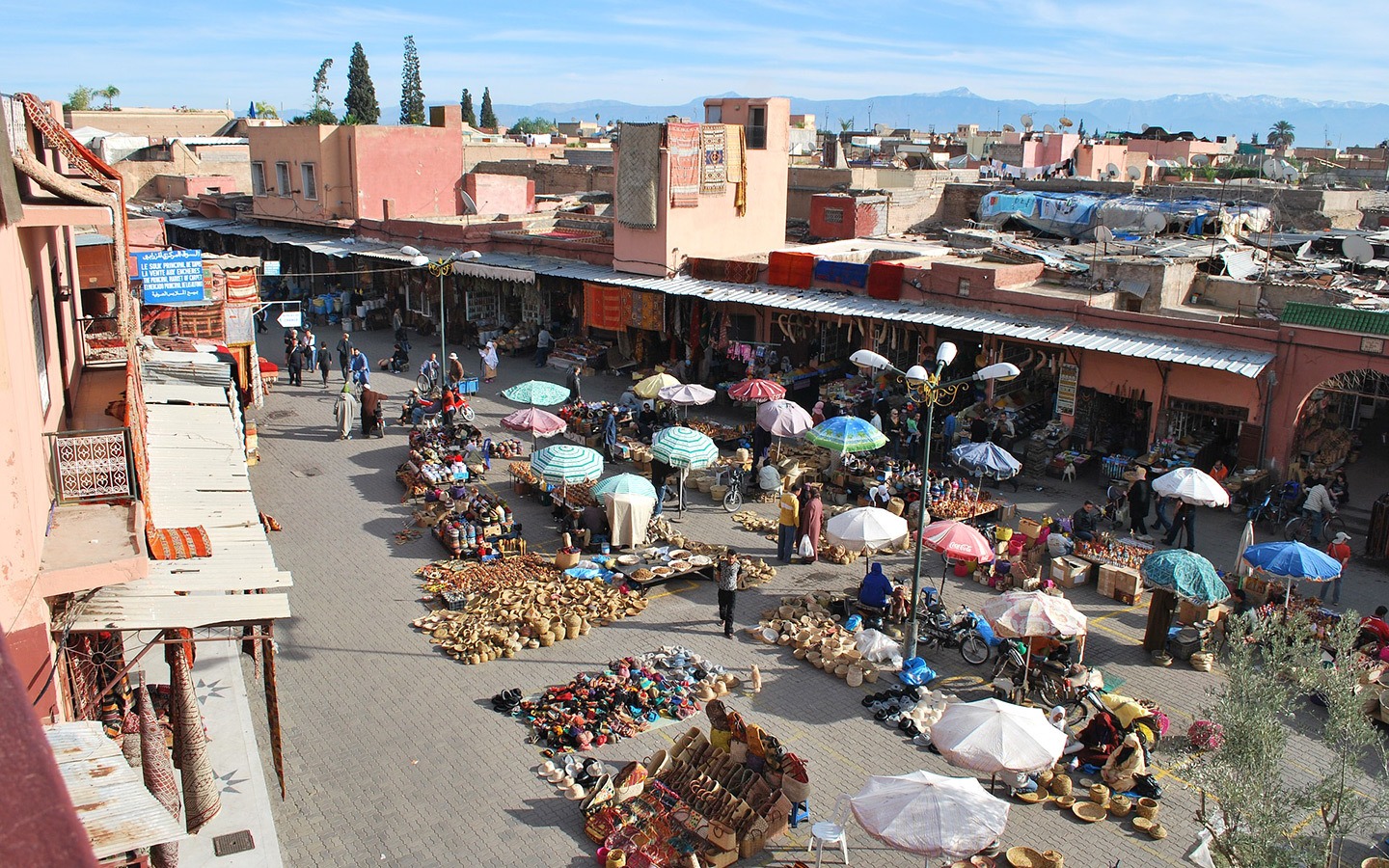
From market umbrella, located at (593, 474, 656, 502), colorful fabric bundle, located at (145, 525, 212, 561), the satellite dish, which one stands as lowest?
market umbrella, located at (593, 474, 656, 502)

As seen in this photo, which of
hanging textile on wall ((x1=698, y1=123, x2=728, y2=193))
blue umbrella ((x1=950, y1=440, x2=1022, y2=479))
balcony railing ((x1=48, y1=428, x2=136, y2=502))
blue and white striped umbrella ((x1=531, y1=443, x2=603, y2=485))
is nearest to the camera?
balcony railing ((x1=48, y1=428, x2=136, y2=502))

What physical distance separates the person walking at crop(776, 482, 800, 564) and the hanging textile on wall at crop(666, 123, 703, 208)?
13768 mm

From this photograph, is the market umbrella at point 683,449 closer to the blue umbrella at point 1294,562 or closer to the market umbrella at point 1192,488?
the market umbrella at point 1192,488

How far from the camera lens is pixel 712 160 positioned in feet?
100.0

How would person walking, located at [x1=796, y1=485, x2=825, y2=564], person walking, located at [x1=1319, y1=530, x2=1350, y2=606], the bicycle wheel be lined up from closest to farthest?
the bicycle wheel < person walking, located at [x1=1319, y1=530, x2=1350, y2=606] < person walking, located at [x1=796, y1=485, x2=825, y2=564]

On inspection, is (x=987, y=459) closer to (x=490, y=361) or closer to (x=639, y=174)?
(x=639, y=174)

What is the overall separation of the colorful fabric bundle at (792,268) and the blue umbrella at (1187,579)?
14.5 m

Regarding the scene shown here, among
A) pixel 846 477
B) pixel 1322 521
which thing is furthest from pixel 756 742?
pixel 1322 521

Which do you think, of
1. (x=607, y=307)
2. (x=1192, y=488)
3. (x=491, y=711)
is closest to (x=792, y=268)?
(x=607, y=307)

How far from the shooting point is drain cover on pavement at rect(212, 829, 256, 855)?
10.3 m

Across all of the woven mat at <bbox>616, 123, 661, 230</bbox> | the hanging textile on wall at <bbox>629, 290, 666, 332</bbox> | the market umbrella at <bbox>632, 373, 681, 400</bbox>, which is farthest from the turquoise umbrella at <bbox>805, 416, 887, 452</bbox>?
the woven mat at <bbox>616, 123, 661, 230</bbox>

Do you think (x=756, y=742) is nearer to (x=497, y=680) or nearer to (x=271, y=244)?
(x=497, y=680)

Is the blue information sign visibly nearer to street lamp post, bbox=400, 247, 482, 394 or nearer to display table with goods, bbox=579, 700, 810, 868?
street lamp post, bbox=400, 247, 482, 394

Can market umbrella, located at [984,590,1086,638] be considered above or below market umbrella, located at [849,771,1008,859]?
above
